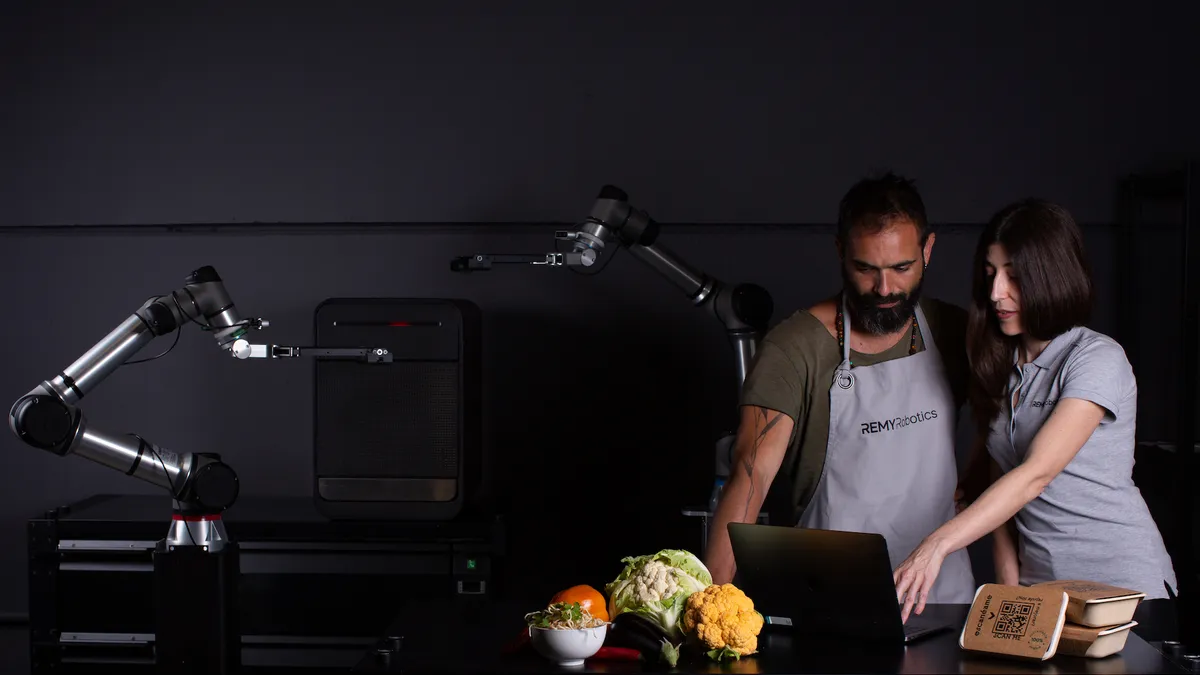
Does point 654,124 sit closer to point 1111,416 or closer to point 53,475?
point 1111,416

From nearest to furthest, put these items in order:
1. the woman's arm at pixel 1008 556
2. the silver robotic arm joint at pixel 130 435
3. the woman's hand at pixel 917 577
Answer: the woman's hand at pixel 917 577, the woman's arm at pixel 1008 556, the silver robotic arm joint at pixel 130 435

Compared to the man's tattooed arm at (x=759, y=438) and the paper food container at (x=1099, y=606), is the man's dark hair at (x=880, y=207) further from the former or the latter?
the paper food container at (x=1099, y=606)

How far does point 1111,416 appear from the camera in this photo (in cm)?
200

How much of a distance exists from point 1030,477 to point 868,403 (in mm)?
393

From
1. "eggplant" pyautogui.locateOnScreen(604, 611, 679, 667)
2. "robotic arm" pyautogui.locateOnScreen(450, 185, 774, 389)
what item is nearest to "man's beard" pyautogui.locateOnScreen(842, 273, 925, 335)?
"robotic arm" pyautogui.locateOnScreen(450, 185, 774, 389)

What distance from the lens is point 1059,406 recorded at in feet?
6.41

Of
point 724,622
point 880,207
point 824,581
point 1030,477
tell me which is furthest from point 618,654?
point 880,207

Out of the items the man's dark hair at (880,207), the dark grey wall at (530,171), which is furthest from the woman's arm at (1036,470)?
the dark grey wall at (530,171)

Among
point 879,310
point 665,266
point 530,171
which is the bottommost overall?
point 879,310

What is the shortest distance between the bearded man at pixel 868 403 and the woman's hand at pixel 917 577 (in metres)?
0.45

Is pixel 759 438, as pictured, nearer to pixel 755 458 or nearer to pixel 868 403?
pixel 755 458

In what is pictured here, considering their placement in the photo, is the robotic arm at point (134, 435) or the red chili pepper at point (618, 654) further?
the robotic arm at point (134, 435)

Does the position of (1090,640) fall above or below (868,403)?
below

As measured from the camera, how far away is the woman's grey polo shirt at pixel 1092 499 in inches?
79.0
